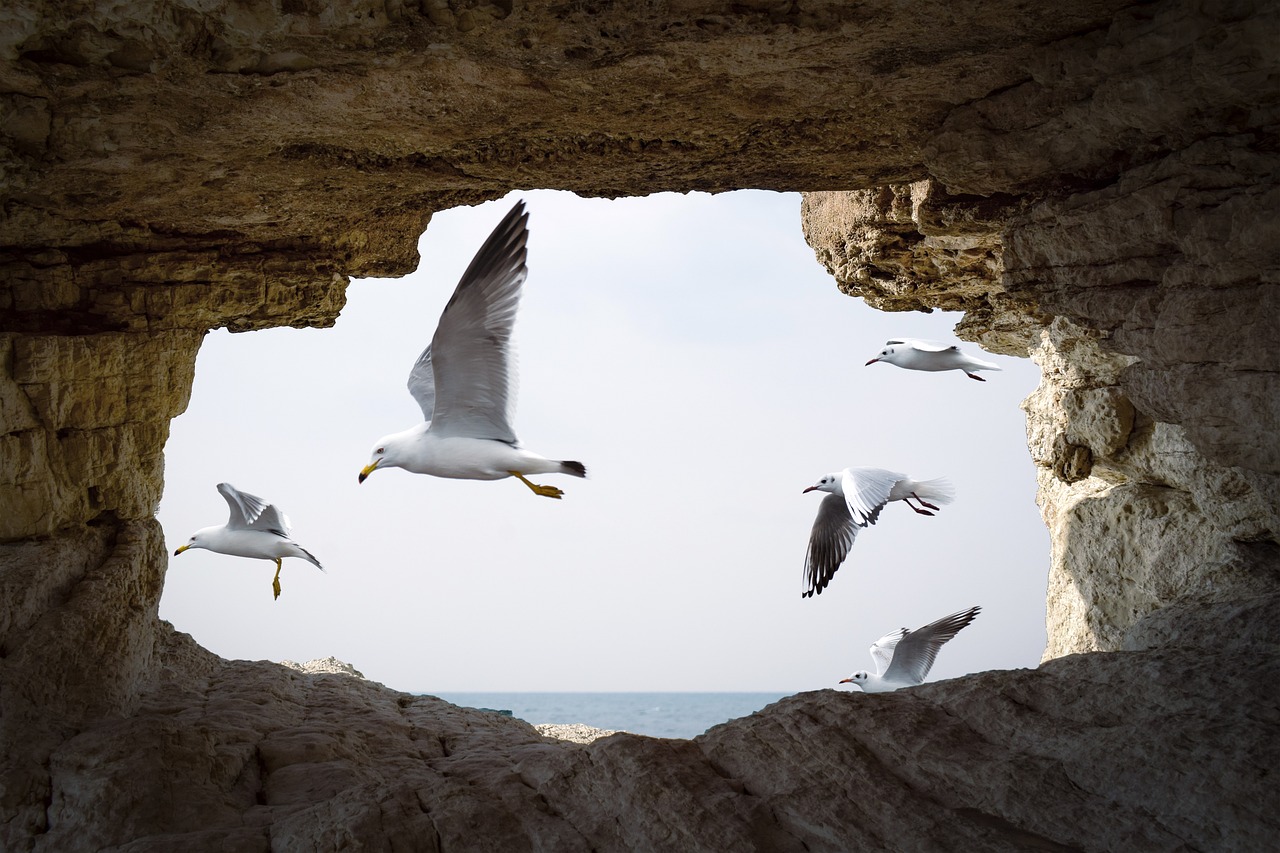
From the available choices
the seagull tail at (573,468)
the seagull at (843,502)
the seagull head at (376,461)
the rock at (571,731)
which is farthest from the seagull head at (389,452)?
the seagull at (843,502)

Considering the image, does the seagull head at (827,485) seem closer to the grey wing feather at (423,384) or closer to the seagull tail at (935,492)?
the seagull tail at (935,492)

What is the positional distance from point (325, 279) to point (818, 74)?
361 cm

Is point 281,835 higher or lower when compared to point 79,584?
lower

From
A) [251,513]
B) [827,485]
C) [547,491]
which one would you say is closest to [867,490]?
[827,485]

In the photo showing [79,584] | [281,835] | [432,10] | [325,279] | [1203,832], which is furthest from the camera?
[325,279]

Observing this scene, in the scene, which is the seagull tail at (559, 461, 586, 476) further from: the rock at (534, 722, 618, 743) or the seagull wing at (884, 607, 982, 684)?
the seagull wing at (884, 607, 982, 684)

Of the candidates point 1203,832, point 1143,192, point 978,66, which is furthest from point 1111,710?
point 978,66

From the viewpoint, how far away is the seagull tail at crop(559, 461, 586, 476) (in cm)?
668

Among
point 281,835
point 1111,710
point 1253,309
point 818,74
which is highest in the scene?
point 818,74

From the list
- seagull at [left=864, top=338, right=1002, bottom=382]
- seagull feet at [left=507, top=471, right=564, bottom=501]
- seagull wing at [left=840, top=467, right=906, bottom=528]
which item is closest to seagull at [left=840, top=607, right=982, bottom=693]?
seagull wing at [left=840, top=467, right=906, bottom=528]

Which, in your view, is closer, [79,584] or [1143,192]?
[1143,192]

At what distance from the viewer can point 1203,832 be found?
3.64 metres

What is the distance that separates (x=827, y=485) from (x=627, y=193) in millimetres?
4001

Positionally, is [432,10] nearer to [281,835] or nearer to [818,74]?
[818,74]
